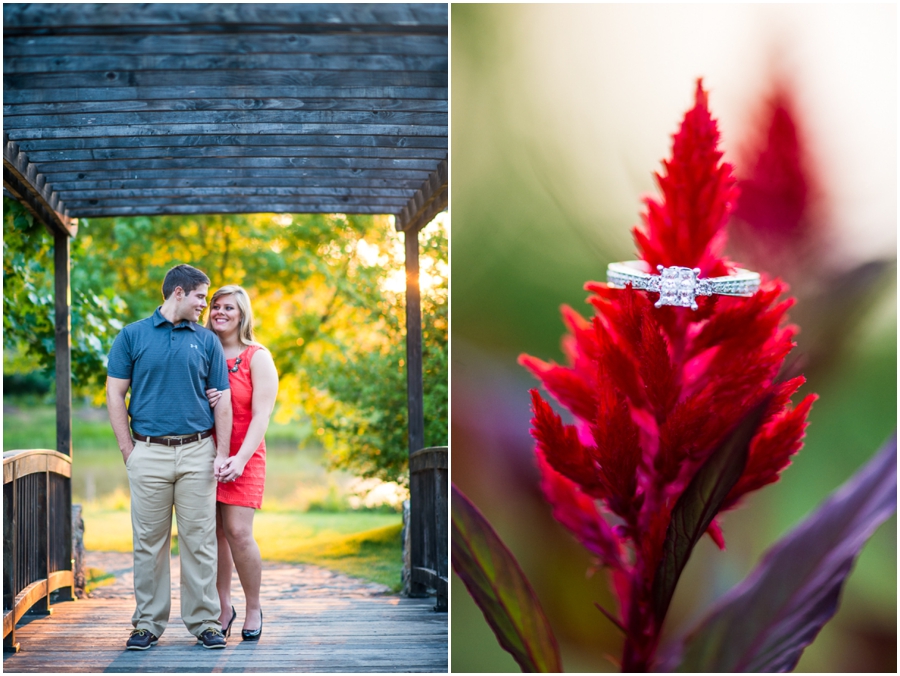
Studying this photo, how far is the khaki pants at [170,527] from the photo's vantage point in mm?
2766

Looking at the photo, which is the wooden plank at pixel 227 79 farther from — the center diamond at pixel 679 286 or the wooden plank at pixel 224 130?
the center diamond at pixel 679 286

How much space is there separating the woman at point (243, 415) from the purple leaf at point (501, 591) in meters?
0.95

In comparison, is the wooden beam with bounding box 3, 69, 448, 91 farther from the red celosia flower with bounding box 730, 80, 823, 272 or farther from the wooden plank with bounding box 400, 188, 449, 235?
the red celosia flower with bounding box 730, 80, 823, 272

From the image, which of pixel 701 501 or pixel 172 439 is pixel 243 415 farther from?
pixel 701 501

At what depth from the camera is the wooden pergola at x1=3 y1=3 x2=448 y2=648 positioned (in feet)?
7.55

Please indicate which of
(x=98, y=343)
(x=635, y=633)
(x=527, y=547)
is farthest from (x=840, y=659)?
(x=98, y=343)

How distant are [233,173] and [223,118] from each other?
634 millimetres

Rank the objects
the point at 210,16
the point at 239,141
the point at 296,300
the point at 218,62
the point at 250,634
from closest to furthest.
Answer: the point at 210,16 → the point at 218,62 → the point at 250,634 → the point at 239,141 → the point at 296,300

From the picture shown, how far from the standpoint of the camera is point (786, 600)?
2.09 metres

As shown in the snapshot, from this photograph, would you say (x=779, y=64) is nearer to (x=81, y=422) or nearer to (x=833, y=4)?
(x=833, y=4)

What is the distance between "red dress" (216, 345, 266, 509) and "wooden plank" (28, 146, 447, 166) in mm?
841

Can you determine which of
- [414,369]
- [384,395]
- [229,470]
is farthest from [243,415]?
[384,395]

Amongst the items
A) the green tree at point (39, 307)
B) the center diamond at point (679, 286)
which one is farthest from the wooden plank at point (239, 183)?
the center diamond at point (679, 286)

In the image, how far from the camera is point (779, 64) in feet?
7.72
